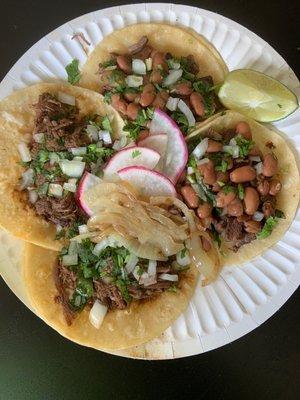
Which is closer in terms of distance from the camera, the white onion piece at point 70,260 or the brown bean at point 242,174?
the brown bean at point 242,174

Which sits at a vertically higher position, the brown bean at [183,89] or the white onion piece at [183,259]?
the brown bean at [183,89]

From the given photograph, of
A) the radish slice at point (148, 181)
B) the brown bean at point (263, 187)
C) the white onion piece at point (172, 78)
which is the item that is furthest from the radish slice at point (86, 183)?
the brown bean at point (263, 187)

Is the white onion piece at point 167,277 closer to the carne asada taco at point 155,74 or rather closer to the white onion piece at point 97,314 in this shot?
the white onion piece at point 97,314

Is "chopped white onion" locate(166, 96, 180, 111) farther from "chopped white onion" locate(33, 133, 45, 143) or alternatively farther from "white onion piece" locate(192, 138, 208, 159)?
"chopped white onion" locate(33, 133, 45, 143)

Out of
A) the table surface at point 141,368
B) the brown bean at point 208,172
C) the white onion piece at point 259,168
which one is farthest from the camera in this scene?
the table surface at point 141,368

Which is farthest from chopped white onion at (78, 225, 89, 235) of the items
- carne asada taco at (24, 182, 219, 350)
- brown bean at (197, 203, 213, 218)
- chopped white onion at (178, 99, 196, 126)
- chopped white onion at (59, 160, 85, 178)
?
chopped white onion at (178, 99, 196, 126)

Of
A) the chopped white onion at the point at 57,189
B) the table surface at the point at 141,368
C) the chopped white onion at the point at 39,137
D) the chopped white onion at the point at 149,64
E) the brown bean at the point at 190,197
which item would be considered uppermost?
the chopped white onion at the point at 149,64
